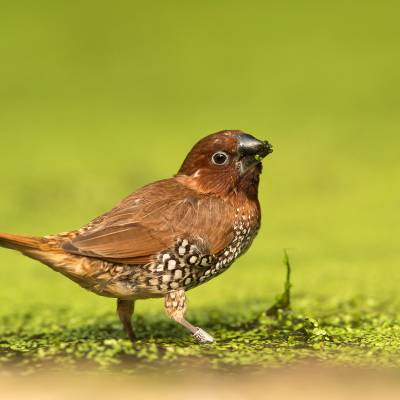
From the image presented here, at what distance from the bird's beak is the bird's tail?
1234 millimetres

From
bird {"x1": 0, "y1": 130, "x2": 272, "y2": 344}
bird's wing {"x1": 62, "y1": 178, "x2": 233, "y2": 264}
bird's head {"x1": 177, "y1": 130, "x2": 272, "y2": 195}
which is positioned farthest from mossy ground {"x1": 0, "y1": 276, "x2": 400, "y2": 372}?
bird's head {"x1": 177, "y1": 130, "x2": 272, "y2": 195}

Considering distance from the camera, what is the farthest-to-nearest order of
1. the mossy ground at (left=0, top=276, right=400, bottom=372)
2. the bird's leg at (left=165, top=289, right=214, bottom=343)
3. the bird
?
the bird's leg at (left=165, top=289, right=214, bottom=343) < the bird < the mossy ground at (left=0, top=276, right=400, bottom=372)

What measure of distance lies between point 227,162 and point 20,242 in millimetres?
1274

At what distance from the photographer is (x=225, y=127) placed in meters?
11.5

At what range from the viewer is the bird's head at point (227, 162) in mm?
5719

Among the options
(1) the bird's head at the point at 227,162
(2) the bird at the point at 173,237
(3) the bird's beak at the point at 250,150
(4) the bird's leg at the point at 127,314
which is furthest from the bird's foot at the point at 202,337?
(3) the bird's beak at the point at 250,150

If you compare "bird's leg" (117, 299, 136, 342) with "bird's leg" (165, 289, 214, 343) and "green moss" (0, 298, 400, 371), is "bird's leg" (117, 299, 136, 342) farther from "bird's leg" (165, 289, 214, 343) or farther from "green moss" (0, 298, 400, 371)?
"bird's leg" (165, 289, 214, 343)

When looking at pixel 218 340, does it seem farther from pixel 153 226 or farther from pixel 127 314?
pixel 153 226

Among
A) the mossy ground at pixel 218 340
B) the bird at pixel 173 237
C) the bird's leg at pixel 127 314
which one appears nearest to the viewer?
the mossy ground at pixel 218 340

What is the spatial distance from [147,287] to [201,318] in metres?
1.27

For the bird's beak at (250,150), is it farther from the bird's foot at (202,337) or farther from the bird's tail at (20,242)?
the bird's tail at (20,242)

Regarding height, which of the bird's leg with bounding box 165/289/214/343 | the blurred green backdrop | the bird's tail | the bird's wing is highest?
the blurred green backdrop

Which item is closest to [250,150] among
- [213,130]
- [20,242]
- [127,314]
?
[127,314]

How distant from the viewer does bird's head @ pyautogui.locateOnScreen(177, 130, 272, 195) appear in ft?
18.8
